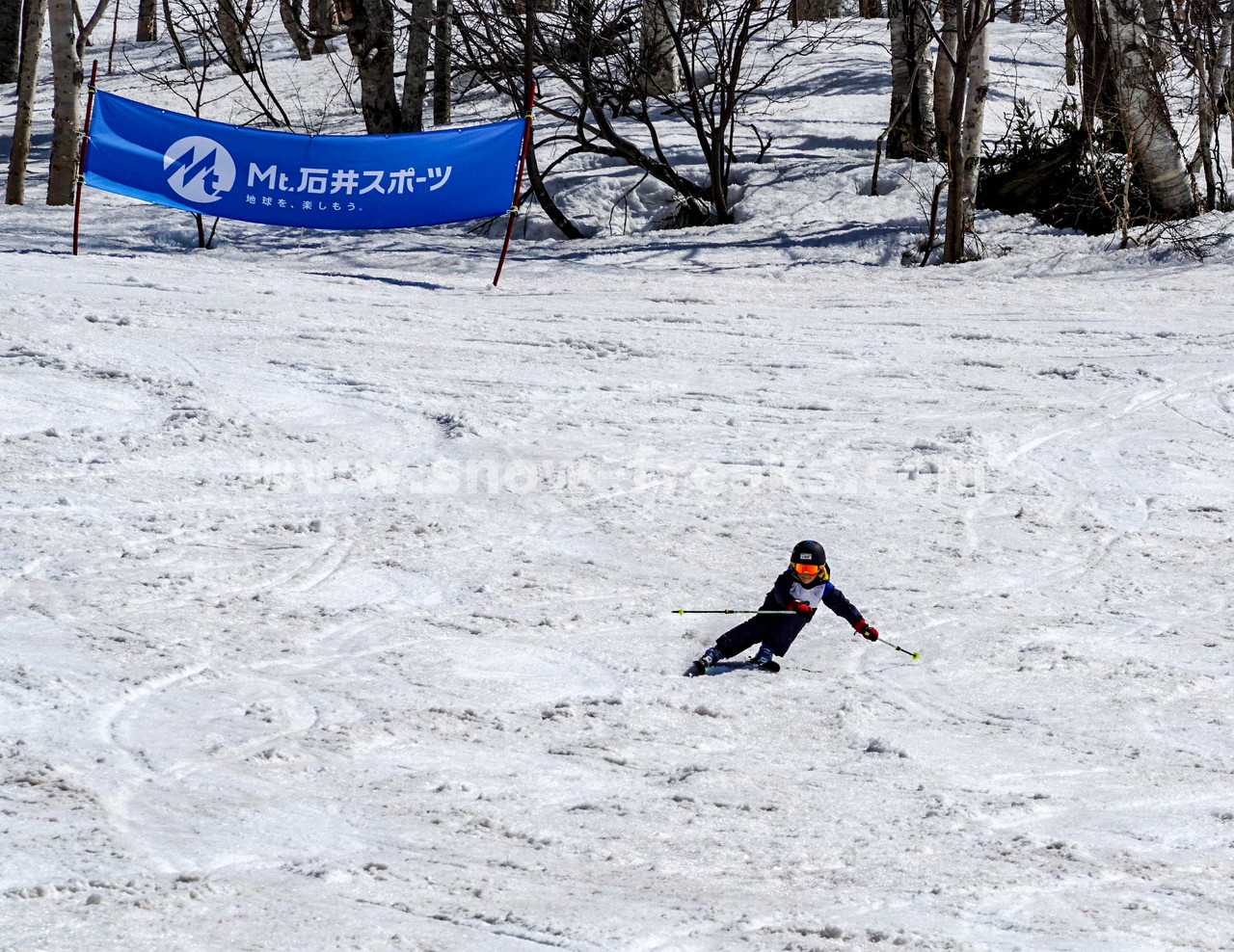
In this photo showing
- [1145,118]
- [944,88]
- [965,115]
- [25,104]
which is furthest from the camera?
[944,88]

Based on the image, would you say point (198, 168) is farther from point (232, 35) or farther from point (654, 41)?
point (232, 35)

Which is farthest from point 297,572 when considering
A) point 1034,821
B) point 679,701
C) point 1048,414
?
point 1048,414

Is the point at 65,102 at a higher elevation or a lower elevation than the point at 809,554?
higher

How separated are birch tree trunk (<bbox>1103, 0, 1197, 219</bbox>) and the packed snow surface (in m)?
1.91

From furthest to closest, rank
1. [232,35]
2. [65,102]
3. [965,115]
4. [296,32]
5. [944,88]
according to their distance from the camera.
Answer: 1. [296,32]
2. [232,35]
3. [944,88]
4. [65,102]
5. [965,115]

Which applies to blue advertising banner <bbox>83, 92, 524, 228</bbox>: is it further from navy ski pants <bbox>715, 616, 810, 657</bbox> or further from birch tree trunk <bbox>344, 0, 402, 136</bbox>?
navy ski pants <bbox>715, 616, 810, 657</bbox>

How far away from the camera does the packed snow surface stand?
362 cm

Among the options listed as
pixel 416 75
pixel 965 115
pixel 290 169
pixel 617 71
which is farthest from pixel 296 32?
pixel 965 115

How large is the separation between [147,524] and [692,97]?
9.86 metres

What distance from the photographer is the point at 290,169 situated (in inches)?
464

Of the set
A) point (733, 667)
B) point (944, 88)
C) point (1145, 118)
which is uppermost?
point (944, 88)

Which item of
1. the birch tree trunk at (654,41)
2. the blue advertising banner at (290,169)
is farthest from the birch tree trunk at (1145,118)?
the blue advertising banner at (290,169)

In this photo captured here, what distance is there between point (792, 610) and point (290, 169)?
25.6ft

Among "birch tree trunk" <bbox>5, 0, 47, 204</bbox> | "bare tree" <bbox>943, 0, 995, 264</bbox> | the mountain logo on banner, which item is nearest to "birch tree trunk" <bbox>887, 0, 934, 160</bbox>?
"bare tree" <bbox>943, 0, 995, 264</bbox>
